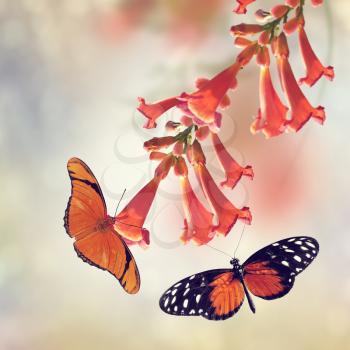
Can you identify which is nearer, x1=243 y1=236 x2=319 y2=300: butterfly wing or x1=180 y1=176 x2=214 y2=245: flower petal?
x1=180 y1=176 x2=214 y2=245: flower petal

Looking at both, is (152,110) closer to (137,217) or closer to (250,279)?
(137,217)

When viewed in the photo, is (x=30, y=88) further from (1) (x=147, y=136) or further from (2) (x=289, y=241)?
(2) (x=289, y=241)

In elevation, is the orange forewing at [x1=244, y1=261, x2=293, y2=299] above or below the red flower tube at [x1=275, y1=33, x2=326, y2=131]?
below

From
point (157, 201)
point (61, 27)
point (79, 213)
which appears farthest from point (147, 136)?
point (61, 27)

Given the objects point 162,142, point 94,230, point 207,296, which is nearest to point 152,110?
point 162,142

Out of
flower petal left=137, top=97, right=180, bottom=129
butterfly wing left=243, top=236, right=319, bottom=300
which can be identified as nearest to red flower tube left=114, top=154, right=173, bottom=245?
flower petal left=137, top=97, right=180, bottom=129

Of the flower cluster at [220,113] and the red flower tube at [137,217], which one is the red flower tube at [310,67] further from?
the red flower tube at [137,217]

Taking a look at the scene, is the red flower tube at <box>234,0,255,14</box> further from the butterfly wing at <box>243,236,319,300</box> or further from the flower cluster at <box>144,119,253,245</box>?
the butterfly wing at <box>243,236,319,300</box>
